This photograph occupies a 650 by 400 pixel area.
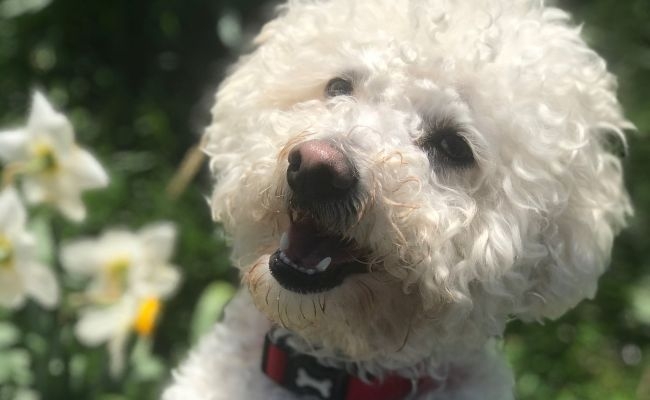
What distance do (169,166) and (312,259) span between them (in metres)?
1.77

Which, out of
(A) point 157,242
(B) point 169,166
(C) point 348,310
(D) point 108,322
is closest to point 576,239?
(C) point 348,310

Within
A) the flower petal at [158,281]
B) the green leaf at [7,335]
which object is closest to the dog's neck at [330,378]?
the flower petal at [158,281]

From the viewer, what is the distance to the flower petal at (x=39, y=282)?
160cm

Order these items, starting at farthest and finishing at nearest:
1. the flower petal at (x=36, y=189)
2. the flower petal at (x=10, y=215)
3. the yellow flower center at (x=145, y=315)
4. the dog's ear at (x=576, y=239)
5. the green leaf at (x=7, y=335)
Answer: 1. the green leaf at (x=7, y=335)
2. the yellow flower center at (x=145, y=315)
3. the flower petal at (x=36, y=189)
4. the flower petal at (x=10, y=215)
5. the dog's ear at (x=576, y=239)

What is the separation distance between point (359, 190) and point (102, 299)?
0.80 meters

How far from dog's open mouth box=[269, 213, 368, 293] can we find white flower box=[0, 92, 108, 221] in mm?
537

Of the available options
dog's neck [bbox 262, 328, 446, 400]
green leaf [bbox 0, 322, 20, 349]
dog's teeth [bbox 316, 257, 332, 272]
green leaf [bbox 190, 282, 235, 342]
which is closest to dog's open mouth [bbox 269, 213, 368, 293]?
dog's teeth [bbox 316, 257, 332, 272]

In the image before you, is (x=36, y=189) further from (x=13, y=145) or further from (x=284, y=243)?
(x=284, y=243)

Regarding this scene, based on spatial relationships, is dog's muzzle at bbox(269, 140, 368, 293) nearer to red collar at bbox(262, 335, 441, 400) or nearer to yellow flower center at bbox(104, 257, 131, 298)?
red collar at bbox(262, 335, 441, 400)

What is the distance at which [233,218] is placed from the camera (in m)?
1.45

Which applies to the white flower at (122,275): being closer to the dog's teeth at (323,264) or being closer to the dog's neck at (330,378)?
the dog's neck at (330,378)

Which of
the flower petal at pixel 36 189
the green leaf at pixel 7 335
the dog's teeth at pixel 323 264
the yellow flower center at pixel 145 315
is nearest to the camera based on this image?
the dog's teeth at pixel 323 264

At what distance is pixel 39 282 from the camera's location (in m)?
1.61

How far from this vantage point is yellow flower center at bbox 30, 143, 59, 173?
164cm
